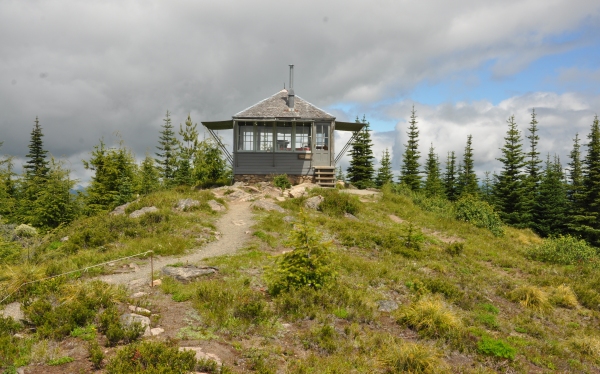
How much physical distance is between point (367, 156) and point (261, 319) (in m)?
32.1

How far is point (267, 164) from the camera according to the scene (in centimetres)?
2844

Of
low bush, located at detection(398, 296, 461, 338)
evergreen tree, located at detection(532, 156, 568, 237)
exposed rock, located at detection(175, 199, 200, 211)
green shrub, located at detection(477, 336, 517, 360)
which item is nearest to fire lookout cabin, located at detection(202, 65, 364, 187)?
exposed rock, located at detection(175, 199, 200, 211)

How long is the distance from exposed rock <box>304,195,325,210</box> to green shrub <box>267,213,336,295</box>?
11299mm

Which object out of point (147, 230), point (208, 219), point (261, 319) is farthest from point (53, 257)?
point (261, 319)

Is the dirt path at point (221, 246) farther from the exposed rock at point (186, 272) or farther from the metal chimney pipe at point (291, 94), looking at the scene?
the metal chimney pipe at point (291, 94)

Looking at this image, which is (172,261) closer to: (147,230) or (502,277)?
(147,230)

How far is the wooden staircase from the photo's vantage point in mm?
28188

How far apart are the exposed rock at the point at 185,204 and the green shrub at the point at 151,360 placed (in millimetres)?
13174

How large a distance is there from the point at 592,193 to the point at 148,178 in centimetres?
4062

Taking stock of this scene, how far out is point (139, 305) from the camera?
8.34m

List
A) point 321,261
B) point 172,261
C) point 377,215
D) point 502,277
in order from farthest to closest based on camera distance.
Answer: point 377,215, point 502,277, point 172,261, point 321,261

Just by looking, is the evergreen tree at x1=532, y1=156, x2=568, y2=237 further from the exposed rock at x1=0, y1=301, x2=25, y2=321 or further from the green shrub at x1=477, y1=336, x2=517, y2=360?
the exposed rock at x1=0, y1=301, x2=25, y2=321

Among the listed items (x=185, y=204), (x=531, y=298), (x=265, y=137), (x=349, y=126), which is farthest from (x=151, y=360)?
(x=349, y=126)

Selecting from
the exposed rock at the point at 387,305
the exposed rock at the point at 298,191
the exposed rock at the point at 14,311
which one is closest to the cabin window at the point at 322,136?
the exposed rock at the point at 298,191
